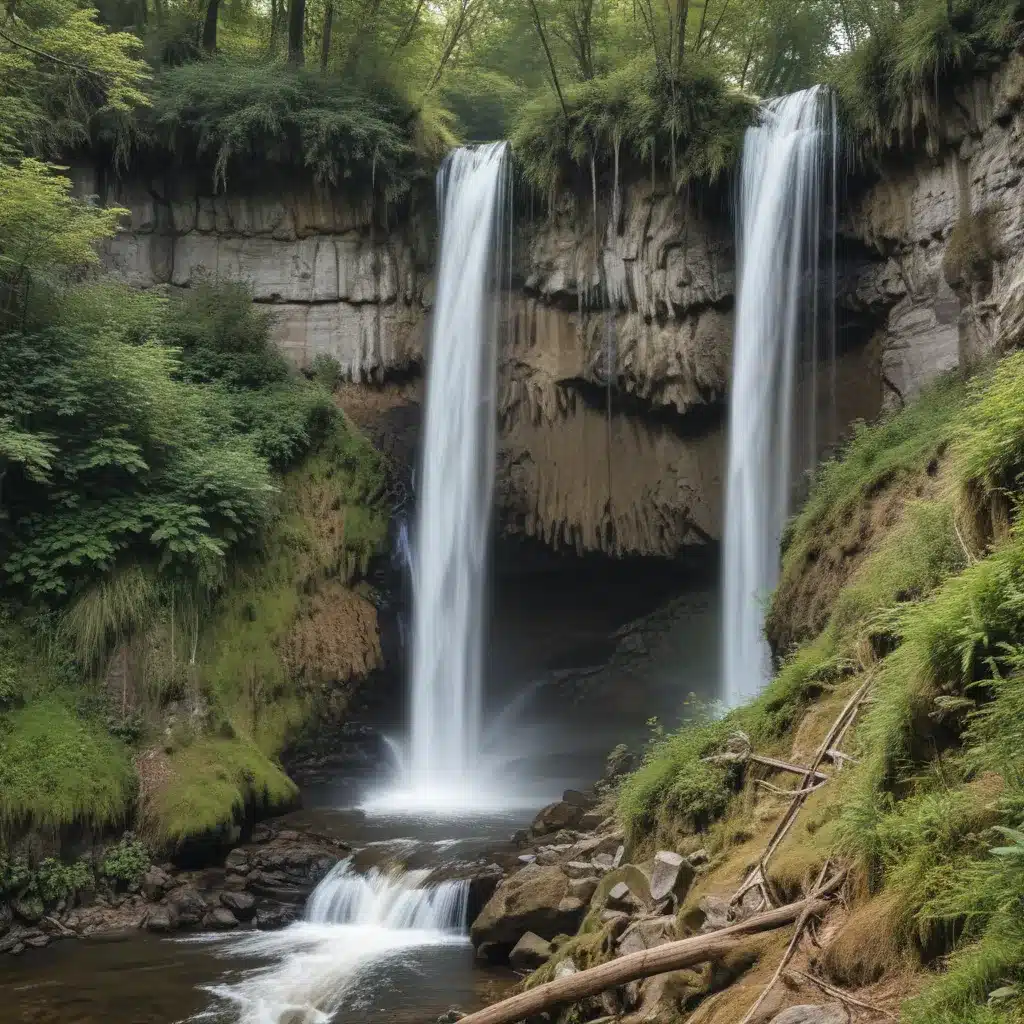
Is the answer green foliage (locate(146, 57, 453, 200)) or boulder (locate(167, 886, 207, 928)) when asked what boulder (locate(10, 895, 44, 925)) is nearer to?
boulder (locate(167, 886, 207, 928))

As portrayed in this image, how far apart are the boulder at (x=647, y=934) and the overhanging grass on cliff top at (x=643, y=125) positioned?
1312cm

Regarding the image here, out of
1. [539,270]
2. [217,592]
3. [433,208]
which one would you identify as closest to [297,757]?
[217,592]

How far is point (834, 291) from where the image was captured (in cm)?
1612

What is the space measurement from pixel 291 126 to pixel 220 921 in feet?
48.7

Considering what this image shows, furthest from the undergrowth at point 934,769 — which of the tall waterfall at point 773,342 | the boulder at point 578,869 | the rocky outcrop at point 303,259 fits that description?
the rocky outcrop at point 303,259

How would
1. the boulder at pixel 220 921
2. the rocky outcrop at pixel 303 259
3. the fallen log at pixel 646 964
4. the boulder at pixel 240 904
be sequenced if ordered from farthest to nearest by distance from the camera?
1. the rocky outcrop at pixel 303 259
2. the boulder at pixel 240 904
3. the boulder at pixel 220 921
4. the fallen log at pixel 646 964

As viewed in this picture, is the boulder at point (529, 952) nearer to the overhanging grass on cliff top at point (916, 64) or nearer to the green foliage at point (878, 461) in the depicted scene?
the green foliage at point (878, 461)

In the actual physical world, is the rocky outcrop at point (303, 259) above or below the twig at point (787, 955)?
above

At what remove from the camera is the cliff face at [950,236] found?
1316 cm

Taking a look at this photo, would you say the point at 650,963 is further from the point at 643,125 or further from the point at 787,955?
the point at 643,125

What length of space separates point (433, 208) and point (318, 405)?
503 centimetres

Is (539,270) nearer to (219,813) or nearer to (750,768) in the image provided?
(219,813)

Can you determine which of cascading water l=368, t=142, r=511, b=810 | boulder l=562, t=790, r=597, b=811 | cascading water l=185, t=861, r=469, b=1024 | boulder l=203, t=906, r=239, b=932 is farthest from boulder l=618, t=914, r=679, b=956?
cascading water l=368, t=142, r=511, b=810

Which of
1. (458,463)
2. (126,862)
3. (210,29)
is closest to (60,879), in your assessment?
(126,862)
